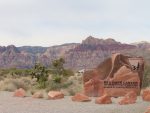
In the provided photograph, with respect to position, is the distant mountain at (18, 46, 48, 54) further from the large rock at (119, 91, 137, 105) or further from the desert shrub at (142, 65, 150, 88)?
the large rock at (119, 91, 137, 105)

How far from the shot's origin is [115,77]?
1084 inches

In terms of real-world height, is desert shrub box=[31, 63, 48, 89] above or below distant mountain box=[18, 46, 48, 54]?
below

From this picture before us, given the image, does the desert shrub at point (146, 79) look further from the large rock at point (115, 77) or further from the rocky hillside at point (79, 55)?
the rocky hillside at point (79, 55)

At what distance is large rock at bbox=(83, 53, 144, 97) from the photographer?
88.8 ft

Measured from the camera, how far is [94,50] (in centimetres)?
14388

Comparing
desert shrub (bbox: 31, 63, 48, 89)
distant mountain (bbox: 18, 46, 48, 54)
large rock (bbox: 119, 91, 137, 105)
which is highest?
distant mountain (bbox: 18, 46, 48, 54)

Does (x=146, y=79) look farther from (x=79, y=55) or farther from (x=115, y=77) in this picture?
(x=79, y=55)

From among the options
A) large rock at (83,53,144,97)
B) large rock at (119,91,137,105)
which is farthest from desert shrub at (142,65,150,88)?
large rock at (119,91,137,105)

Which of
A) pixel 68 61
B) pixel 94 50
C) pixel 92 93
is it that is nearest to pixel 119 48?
pixel 94 50

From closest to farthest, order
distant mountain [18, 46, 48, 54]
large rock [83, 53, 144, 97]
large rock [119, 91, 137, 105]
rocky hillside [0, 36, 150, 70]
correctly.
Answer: large rock [119, 91, 137, 105]
large rock [83, 53, 144, 97]
rocky hillside [0, 36, 150, 70]
distant mountain [18, 46, 48, 54]

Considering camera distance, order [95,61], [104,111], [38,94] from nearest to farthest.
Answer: [104,111], [38,94], [95,61]

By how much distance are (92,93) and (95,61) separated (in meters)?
111

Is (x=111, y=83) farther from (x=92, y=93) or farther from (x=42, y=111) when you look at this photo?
(x=42, y=111)

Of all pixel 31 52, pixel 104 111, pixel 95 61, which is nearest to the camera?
pixel 104 111
